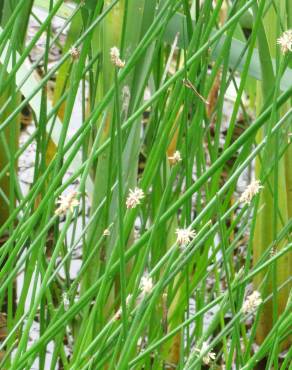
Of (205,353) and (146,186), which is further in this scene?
(146,186)

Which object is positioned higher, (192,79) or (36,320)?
(192,79)

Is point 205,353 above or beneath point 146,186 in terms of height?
beneath

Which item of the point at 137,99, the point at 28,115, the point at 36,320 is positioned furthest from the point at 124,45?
the point at 28,115

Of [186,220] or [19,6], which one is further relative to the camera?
[186,220]

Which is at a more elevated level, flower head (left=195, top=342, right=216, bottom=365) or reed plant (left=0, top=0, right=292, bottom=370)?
reed plant (left=0, top=0, right=292, bottom=370)

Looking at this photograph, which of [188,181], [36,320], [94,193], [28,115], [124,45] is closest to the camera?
[188,181]

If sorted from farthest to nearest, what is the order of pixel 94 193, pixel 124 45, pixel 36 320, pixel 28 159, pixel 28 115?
pixel 28 115
pixel 28 159
pixel 36 320
pixel 94 193
pixel 124 45

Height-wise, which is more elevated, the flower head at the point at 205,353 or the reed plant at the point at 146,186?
the reed plant at the point at 146,186

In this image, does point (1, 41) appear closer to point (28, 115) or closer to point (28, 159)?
point (28, 159)
